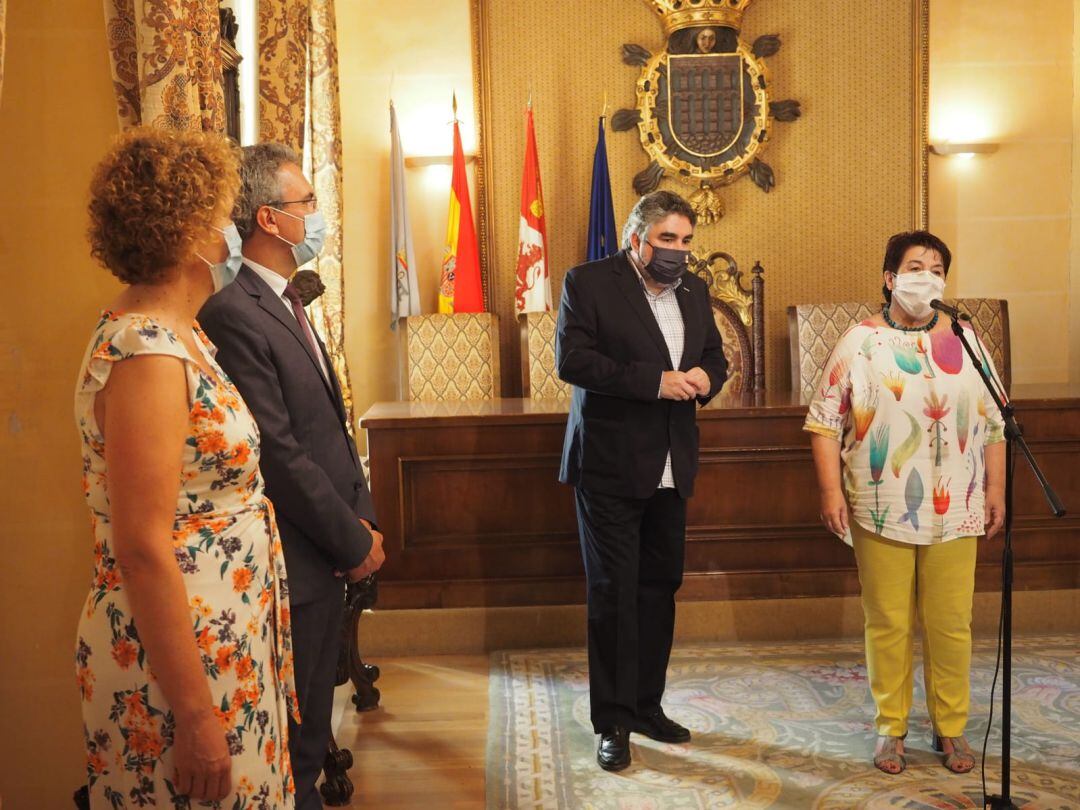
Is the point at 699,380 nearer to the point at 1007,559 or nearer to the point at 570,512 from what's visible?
the point at 1007,559

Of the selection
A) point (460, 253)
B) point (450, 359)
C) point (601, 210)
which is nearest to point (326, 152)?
point (460, 253)

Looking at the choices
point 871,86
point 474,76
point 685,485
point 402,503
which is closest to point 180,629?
point 685,485

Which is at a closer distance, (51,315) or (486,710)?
(51,315)

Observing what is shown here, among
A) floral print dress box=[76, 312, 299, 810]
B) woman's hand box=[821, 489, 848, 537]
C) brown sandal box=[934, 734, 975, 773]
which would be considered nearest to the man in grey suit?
floral print dress box=[76, 312, 299, 810]

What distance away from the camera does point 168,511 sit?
1.47 m

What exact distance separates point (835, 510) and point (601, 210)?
3.85 m

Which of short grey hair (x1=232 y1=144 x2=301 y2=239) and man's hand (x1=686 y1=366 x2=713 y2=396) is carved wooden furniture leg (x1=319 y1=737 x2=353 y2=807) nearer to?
man's hand (x1=686 y1=366 x2=713 y2=396)

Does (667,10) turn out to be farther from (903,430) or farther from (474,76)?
(903,430)

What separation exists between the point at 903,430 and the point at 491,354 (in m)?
3.50

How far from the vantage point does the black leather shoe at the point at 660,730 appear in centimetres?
329

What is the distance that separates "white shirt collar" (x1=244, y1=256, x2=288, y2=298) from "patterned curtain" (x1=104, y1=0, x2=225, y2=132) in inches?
15.8

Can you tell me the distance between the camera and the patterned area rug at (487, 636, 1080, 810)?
114 inches

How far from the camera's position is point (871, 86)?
21.8ft

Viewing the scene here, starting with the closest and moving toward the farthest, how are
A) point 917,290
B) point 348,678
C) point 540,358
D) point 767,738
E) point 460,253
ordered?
1. point 917,290
2. point 767,738
3. point 348,678
4. point 540,358
5. point 460,253
